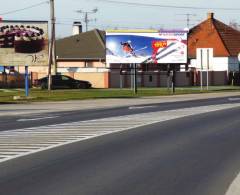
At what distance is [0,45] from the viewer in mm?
45625

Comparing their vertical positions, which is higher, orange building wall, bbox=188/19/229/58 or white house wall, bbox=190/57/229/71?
orange building wall, bbox=188/19/229/58

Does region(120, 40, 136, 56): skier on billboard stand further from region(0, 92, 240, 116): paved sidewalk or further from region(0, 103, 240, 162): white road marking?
region(0, 103, 240, 162): white road marking

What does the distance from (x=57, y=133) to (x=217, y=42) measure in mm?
69377

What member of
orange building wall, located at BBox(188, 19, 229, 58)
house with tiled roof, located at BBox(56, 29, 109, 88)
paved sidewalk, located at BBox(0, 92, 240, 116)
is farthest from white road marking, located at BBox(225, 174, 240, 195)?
orange building wall, located at BBox(188, 19, 229, 58)

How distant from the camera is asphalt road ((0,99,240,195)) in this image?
377 inches

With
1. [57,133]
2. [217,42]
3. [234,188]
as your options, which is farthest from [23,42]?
[217,42]

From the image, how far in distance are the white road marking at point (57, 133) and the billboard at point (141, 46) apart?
30.8 m

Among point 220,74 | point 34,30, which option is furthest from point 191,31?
point 34,30

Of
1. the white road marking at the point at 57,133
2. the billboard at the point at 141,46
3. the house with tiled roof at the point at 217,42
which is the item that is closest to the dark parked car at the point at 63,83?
the billboard at the point at 141,46

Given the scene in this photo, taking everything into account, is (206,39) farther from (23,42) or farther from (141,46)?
(23,42)

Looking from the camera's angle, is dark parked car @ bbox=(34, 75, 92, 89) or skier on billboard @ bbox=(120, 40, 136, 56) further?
dark parked car @ bbox=(34, 75, 92, 89)

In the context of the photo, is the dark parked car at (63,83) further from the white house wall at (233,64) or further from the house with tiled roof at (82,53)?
the white house wall at (233,64)

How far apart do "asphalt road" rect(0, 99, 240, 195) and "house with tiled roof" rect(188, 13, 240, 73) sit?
64.8m

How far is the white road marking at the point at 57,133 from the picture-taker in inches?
569
